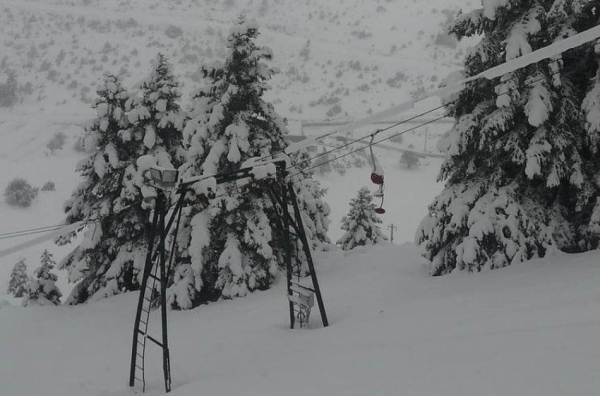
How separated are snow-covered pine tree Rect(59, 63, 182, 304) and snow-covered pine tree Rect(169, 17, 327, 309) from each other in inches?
94.0

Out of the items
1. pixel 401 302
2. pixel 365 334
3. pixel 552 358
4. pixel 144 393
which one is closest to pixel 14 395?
pixel 144 393

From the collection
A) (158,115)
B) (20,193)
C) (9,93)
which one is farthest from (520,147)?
(9,93)

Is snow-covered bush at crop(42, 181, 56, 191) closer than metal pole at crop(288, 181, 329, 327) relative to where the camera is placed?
No

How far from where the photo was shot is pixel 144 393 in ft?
34.8

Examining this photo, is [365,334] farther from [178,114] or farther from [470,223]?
[178,114]

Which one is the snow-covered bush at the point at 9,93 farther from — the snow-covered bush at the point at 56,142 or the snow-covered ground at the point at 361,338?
the snow-covered ground at the point at 361,338

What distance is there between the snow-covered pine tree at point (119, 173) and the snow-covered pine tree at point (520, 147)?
38.6 ft

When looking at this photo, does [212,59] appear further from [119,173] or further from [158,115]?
[119,173]

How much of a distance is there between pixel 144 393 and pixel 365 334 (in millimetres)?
4785

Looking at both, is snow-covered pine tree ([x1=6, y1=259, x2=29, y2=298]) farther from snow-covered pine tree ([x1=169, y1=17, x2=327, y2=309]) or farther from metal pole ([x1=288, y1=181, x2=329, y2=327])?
metal pole ([x1=288, y1=181, x2=329, y2=327])

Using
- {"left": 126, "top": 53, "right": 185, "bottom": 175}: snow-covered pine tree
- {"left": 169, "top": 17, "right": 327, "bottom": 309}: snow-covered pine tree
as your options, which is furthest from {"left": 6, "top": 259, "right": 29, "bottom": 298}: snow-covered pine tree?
{"left": 169, "top": 17, "right": 327, "bottom": 309}: snow-covered pine tree

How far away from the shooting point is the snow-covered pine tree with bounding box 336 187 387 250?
3225 centimetres

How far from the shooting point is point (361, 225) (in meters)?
32.6

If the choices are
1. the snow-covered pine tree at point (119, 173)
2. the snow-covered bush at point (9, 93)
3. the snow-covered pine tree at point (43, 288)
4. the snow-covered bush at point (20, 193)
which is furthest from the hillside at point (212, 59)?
the snow-covered pine tree at point (119, 173)
